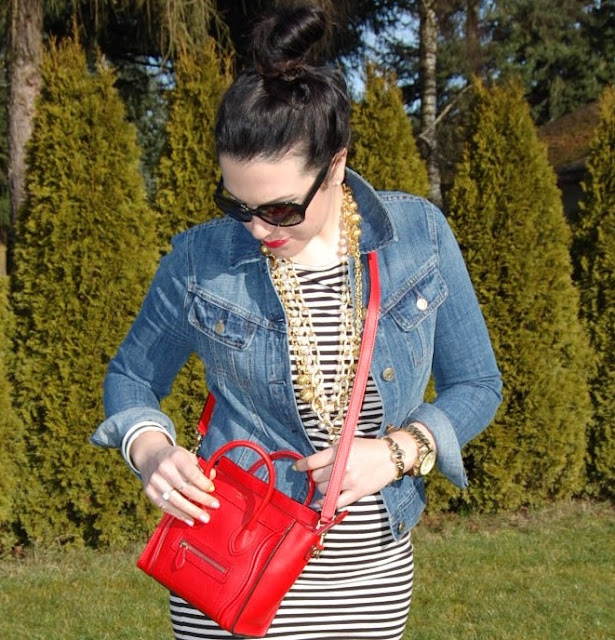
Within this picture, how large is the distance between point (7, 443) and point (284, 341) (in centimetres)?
442

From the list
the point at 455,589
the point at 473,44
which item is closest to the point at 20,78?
the point at 455,589

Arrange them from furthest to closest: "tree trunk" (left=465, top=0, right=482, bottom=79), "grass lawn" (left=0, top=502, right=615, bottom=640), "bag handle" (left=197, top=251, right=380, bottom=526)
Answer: "tree trunk" (left=465, top=0, right=482, bottom=79) → "grass lawn" (left=0, top=502, right=615, bottom=640) → "bag handle" (left=197, top=251, right=380, bottom=526)

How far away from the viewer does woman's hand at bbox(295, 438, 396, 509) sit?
1.66m

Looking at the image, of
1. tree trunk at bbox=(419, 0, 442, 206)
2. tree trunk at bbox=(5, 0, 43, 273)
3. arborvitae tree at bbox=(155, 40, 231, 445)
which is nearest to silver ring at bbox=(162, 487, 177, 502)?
arborvitae tree at bbox=(155, 40, 231, 445)

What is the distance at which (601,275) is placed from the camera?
6.73m

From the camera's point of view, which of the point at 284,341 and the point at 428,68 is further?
the point at 428,68

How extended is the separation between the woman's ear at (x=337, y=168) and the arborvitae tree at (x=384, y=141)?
4.49 m

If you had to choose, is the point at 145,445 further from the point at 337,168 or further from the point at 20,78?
the point at 20,78

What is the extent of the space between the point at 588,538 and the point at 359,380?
488cm

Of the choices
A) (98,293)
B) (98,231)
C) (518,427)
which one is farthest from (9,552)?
(518,427)

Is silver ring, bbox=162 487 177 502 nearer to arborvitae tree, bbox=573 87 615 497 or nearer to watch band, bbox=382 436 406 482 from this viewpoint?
watch band, bbox=382 436 406 482

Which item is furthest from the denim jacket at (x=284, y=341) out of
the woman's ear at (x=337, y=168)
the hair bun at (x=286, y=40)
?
the hair bun at (x=286, y=40)

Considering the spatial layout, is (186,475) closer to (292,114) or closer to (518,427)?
(292,114)

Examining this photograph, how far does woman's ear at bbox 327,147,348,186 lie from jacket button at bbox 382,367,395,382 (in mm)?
425
